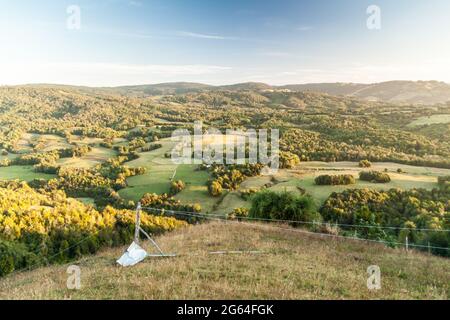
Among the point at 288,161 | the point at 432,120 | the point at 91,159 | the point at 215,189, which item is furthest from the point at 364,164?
the point at 91,159

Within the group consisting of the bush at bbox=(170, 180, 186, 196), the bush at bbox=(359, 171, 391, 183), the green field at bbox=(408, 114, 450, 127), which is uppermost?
the green field at bbox=(408, 114, 450, 127)

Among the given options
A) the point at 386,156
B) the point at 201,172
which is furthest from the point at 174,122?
the point at 386,156

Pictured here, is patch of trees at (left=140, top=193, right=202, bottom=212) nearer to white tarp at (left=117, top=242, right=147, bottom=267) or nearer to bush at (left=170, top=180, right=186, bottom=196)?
bush at (left=170, top=180, right=186, bottom=196)

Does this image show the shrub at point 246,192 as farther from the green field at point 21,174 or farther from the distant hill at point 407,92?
the distant hill at point 407,92

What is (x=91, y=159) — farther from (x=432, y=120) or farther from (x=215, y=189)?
(x=432, y=120)

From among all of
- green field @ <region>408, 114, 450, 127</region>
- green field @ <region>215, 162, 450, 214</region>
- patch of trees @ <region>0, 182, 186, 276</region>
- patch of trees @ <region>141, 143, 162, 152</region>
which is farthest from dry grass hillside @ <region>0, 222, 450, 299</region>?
green field @ <region>408, 114, 450, 127</region>

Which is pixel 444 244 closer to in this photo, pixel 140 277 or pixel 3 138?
pixel 140 277
